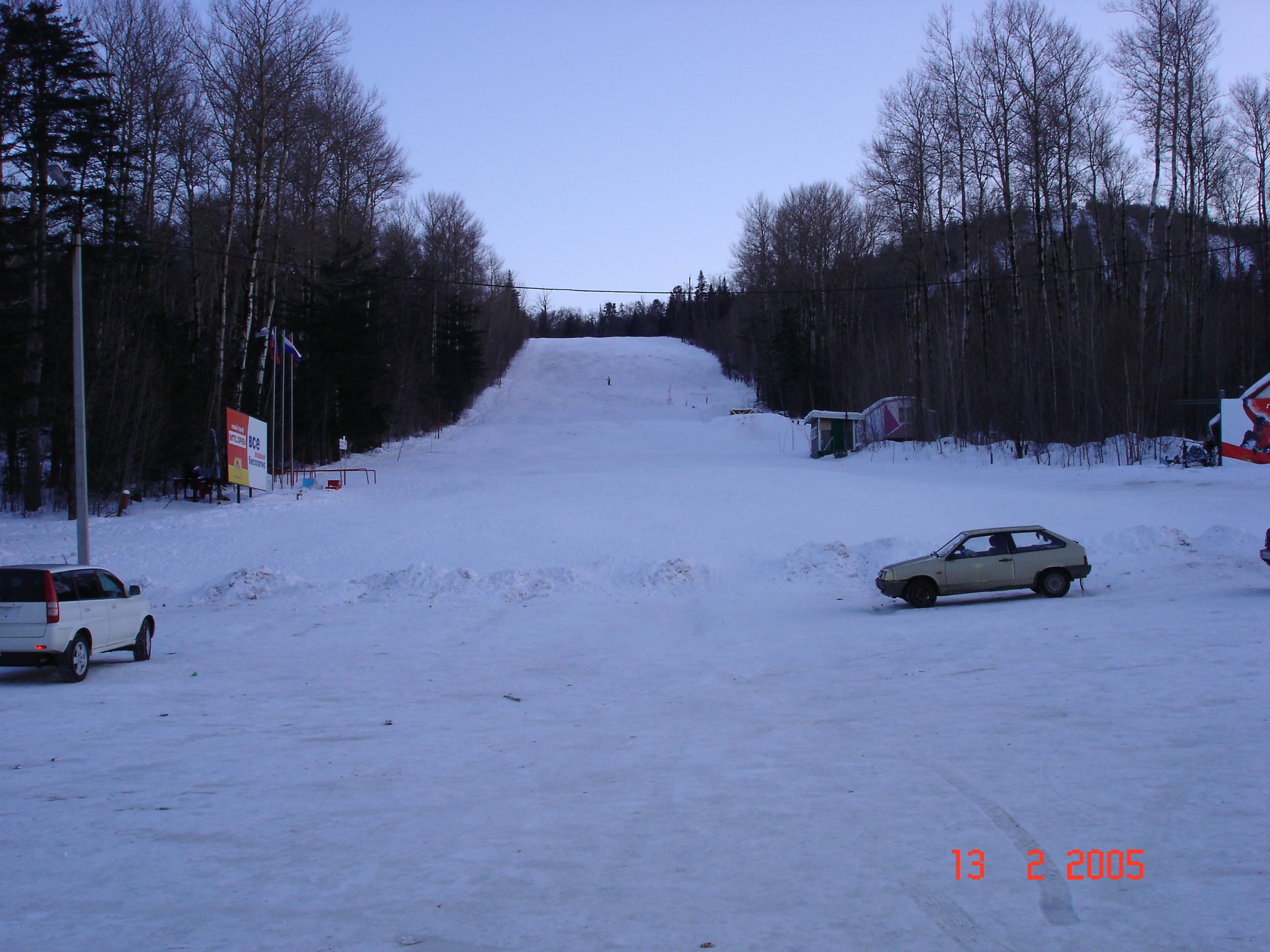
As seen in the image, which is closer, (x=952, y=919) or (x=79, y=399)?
(x=952, y=919)

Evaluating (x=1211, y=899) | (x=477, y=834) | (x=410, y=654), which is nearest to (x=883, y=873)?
(x=1211, y=899)

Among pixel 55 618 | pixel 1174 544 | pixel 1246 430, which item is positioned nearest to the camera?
pixel 55 618

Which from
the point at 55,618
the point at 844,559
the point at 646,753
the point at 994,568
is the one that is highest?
the point at 55,618

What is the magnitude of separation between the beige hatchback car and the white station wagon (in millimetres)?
12991

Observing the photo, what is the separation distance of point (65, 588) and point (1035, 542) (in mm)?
15904

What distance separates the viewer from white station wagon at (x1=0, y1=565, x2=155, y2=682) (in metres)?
10.9

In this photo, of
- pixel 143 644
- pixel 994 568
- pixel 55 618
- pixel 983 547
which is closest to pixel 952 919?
pixel 55 618

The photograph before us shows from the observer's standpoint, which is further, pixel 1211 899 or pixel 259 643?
pixel 259 643

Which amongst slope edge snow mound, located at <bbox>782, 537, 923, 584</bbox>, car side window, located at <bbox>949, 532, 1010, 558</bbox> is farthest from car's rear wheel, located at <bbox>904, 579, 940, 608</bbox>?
slope edge snow mound, located at <bbox>782, 537, 923, 584</bbox>

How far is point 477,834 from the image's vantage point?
5.80m

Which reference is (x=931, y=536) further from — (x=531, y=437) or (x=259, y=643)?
(x=531, y=437)

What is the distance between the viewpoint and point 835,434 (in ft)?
145

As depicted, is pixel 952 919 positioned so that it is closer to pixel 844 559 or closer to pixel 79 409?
pixel 844 559

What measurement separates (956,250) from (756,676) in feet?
242
